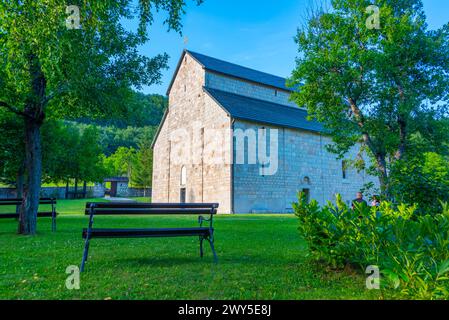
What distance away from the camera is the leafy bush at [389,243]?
11.1 ft

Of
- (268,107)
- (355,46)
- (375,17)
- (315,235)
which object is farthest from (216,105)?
(315,235)

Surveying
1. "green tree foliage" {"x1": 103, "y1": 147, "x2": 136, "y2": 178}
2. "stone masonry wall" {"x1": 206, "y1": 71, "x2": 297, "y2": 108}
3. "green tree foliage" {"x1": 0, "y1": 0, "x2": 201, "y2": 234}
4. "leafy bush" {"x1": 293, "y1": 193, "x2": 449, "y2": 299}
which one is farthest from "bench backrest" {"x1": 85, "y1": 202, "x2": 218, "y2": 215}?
"green tree foliage" {"x1": 103, "y1": 147, "x2": 136, "y2": 178}

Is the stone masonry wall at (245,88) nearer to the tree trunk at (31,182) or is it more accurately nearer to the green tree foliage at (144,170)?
the tree trunk at (31,182)

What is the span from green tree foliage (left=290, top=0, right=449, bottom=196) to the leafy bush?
12062mm

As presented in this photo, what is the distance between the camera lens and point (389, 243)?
4.05m

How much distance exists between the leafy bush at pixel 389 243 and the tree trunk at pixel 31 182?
8.15 m

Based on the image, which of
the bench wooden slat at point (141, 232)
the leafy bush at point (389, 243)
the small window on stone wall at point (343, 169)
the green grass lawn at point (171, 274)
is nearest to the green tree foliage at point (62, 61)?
the green grass lawn at point (171, 274)

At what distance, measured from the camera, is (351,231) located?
15.3ft

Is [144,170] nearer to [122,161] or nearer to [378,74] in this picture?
[122,161]

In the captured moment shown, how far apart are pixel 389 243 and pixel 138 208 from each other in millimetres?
3917

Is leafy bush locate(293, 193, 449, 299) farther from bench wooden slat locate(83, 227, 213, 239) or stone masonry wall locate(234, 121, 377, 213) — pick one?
stone masonry wall locate(234, 121, 377, 213)

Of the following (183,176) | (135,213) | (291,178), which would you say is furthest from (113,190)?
(135,213)

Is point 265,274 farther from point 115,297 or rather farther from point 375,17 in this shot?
point 375,17

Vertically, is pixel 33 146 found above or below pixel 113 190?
above
